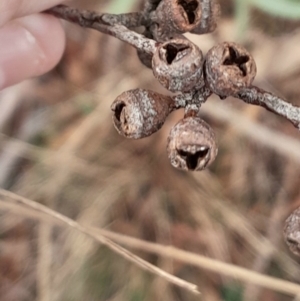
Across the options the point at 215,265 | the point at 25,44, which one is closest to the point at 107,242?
the point at 215,265

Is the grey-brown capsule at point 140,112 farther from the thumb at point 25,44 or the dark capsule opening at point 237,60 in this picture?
the thumb at point 25,44

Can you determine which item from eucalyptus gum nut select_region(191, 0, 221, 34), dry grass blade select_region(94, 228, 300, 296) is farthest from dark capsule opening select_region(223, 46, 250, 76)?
dry grass blade select_region(94, 228, 300, 296)

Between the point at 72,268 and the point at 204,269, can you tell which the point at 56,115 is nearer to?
the point at 72,268

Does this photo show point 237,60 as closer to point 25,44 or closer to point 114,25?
point 114,25

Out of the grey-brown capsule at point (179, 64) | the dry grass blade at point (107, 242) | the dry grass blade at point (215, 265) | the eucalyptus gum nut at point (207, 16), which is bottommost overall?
the dry grass blade at point (215, 265)

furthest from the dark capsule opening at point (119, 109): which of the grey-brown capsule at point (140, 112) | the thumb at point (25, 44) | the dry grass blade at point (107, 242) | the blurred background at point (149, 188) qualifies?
the blurred background at point (149, 188)

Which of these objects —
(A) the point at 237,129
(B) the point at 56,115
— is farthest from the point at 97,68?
(A) the point at 237,129
